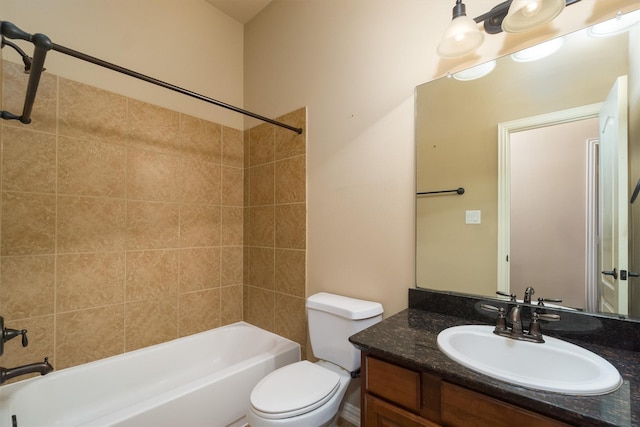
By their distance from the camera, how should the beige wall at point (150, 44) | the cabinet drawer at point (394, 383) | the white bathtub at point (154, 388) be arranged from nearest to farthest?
the cabinet drawer at point (394, 383)
the white bathtub at point (154, 388)
the beige wall at point (150, 44)

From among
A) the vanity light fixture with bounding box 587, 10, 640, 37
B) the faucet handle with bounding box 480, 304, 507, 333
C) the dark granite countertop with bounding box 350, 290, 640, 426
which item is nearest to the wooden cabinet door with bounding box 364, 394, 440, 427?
the dark granite countertop with bounding box 350, 290, 640, 426

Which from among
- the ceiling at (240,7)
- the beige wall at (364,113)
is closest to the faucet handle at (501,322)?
the beige wall at (364,113)

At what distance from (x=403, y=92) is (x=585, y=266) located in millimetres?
1111

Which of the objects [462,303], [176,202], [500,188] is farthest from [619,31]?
[176,202]

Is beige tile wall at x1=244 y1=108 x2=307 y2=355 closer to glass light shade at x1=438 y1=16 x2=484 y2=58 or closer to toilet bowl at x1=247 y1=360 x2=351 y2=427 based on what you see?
toilet bowl at x1=247 y1=360 x2=351 y2=427

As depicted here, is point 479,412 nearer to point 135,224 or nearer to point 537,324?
point 537,324

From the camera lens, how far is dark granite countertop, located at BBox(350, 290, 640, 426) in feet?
2.12

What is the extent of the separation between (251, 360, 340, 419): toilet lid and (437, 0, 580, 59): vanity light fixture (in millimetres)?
1620

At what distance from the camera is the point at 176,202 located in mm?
2043

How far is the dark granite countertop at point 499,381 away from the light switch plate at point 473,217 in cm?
40

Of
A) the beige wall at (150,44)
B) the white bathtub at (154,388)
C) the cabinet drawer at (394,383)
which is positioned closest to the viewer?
the cabinet drawer at (394,383)

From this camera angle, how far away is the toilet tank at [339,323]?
4.84 ft

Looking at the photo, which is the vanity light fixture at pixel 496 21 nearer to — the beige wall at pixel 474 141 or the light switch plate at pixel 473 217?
the beige wall at pixel 474 141

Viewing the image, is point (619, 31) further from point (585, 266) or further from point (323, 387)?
point (323, 387)
